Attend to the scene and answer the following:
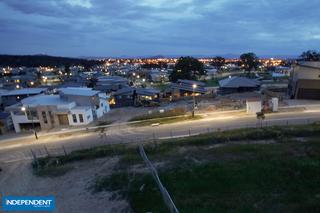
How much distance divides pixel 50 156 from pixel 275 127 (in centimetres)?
2613

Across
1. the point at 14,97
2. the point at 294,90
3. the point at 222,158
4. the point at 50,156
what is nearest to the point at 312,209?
the point at 222,158

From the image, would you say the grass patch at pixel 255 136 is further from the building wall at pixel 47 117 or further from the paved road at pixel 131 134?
the building wall at pixel 47 117

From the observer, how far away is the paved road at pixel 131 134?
3027cm

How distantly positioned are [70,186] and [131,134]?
1275 centimetres

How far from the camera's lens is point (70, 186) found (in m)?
20.8

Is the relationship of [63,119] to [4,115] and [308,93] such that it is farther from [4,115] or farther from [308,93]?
[308,93]

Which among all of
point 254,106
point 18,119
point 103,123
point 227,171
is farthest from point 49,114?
point 254,106

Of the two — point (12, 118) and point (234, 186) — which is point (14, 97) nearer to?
point (12, 118)

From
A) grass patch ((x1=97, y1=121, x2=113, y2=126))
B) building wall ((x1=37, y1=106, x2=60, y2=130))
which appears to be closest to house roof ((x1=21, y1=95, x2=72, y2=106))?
building wall ((x1=37, y1=106, x2=60, y2=130))

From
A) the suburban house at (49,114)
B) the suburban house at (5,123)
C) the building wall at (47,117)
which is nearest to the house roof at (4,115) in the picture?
the suburban house at (5,123)

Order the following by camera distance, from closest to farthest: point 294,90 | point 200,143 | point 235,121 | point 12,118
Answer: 1. point 200,143
2. point 235,121
3. point 12,118
4. point 294,90

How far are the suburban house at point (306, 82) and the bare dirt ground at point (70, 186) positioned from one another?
38.5 meters

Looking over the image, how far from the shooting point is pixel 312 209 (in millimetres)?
14672

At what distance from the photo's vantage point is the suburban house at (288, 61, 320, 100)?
45250mm
